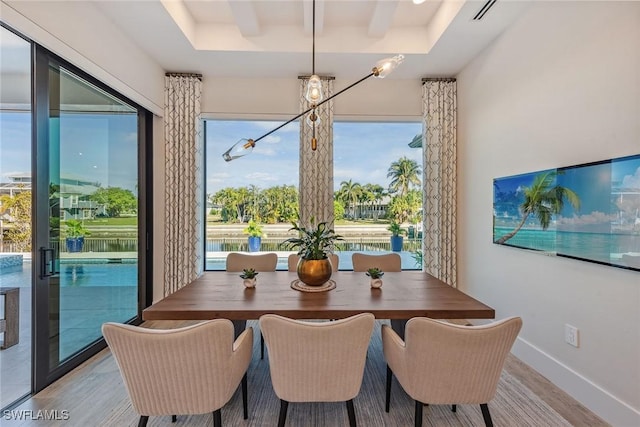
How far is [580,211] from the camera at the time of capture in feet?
6.59

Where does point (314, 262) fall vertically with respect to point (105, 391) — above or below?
above

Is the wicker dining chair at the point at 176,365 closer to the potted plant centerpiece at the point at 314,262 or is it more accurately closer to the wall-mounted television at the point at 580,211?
the potted plant centerpiece at the point at 314,262

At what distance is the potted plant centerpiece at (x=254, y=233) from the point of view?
4016 mm

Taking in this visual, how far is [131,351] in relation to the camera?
1325 millimetres

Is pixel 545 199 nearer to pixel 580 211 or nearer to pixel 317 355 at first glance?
pixel 580 211

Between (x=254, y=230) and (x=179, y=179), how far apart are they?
118 cm

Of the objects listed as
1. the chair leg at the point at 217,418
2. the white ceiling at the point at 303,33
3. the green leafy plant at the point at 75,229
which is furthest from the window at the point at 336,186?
the chair leg at the point at 217,418

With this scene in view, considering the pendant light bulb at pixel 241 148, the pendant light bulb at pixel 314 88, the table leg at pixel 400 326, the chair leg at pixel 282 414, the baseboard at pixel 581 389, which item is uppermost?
the pendant light bulb at pixel 314 88

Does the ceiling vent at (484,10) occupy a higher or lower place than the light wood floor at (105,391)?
higher

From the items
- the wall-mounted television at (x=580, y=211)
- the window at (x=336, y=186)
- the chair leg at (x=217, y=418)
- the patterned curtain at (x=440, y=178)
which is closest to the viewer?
the chair leg at (x=217, y=418)

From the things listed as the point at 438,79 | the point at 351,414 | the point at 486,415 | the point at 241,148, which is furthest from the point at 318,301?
the point at 438,79

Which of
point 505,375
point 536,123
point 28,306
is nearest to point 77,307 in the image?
point 28,306

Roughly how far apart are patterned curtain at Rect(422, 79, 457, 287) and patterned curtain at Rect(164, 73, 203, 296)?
3065 mm

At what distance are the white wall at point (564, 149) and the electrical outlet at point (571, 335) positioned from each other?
0.12ft
